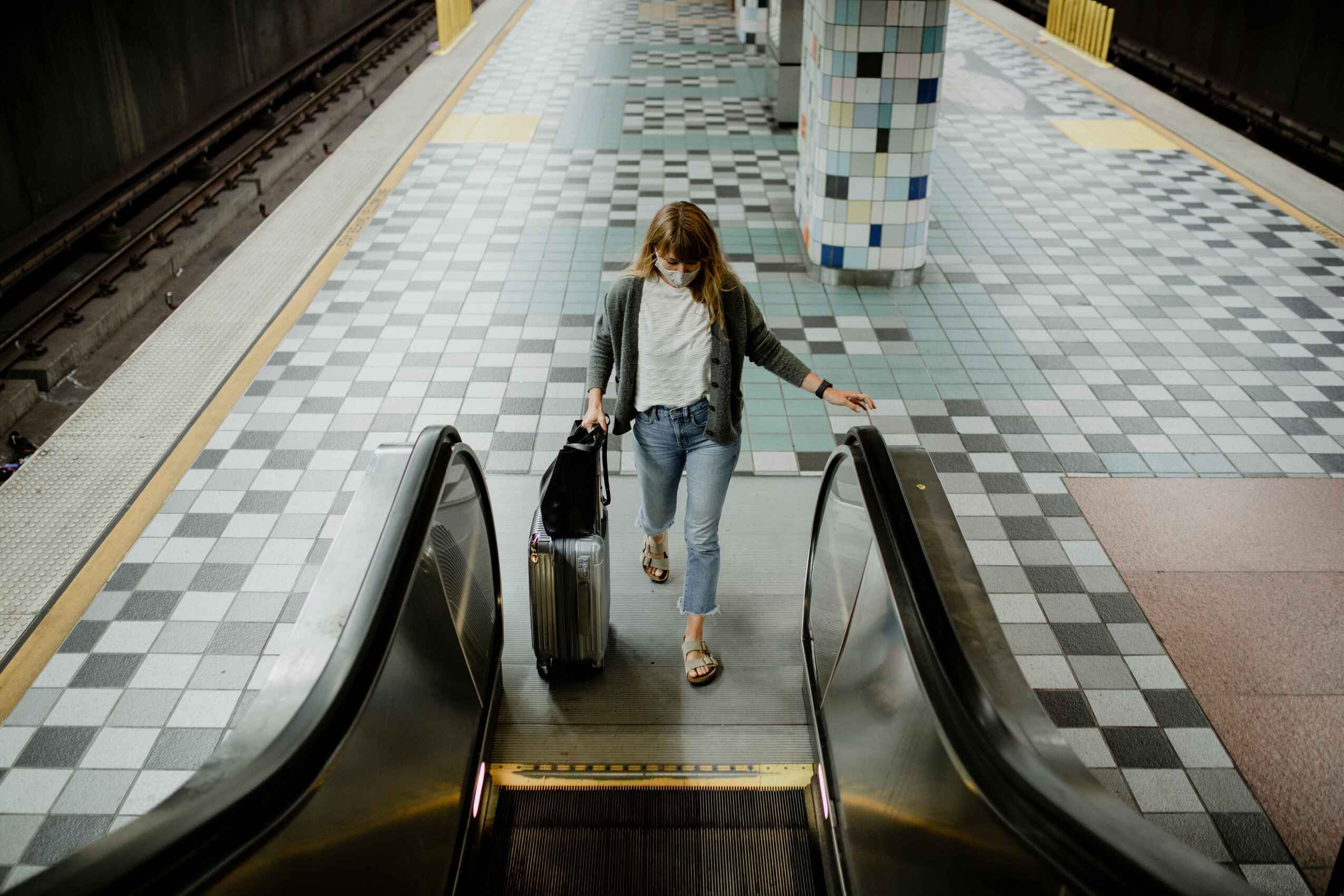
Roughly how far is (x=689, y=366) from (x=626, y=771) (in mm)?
1257

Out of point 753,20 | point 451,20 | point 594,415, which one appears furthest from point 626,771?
point 451,20

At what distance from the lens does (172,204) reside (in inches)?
345

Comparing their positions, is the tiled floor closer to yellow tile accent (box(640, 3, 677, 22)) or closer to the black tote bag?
the black tote bag

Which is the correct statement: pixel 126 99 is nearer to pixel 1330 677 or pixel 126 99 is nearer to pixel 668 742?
pixel 668 742

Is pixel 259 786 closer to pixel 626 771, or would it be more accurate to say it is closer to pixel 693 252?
pixel 626 771

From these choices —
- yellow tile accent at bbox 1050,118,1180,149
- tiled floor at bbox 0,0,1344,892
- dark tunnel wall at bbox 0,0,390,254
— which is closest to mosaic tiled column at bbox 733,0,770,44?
tiled floor at bbox 0,0,1344,892

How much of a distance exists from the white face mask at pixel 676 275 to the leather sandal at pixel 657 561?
125 centimetres

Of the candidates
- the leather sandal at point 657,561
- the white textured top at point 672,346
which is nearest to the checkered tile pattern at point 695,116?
the leather sandal at point 657,561

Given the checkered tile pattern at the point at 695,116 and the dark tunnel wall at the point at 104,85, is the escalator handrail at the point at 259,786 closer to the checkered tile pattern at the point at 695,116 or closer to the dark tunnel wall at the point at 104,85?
the dark tunnel wall at the point at 104,85

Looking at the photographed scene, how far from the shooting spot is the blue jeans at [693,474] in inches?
125

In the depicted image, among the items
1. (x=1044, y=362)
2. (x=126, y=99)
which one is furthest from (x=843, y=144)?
(x=126, y=99)

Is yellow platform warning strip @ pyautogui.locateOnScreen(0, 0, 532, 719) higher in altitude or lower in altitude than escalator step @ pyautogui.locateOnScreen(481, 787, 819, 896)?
higher

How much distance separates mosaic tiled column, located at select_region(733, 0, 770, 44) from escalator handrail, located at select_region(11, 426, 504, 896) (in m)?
13.5

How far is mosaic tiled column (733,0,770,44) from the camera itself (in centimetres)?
1423
